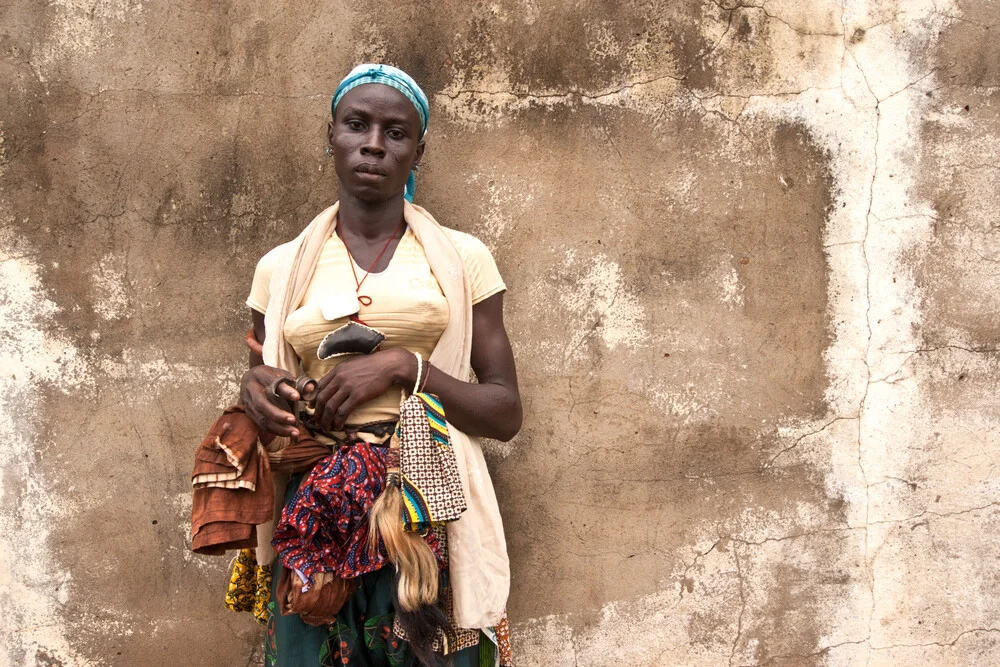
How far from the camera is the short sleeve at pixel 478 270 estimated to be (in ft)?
7.06

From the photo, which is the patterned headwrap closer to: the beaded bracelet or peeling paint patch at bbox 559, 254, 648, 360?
the beaded bracelet

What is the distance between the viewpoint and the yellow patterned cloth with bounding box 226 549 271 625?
2207 millimetres

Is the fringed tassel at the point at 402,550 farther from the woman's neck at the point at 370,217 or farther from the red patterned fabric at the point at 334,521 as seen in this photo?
the woman's neck at the point at 370,217

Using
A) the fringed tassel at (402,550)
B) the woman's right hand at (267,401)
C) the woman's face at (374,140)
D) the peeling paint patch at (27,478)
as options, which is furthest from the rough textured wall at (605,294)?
the fringed tassel at (402,550)

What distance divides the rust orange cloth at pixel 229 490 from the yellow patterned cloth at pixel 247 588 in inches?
12.2

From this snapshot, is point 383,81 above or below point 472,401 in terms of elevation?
above

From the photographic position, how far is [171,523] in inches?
106

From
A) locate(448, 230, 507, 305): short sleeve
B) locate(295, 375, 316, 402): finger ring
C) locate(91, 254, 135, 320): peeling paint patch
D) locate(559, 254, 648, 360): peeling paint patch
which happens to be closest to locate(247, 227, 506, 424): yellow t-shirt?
locate(448, 230, 507, 305): short sleeve

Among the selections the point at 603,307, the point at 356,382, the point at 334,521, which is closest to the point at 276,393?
the point at 356,382

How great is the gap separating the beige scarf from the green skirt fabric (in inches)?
6.1

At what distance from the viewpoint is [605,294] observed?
2689 millimetres

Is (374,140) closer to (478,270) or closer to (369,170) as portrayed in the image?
(369,170)

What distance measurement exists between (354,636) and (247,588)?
1.35 feet

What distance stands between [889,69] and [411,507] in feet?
6.54
